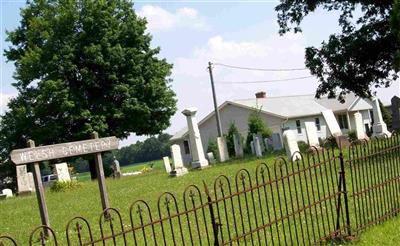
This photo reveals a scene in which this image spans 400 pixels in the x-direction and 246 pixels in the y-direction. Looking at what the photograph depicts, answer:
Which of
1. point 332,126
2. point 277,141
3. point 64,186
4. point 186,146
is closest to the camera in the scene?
point 64,186

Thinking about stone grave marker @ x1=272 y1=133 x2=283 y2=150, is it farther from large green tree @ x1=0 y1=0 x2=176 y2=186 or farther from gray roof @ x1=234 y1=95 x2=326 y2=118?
gray roof @ x1=234 y1=95 x2=326 y2=118

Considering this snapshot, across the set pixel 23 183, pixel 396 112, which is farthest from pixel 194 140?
pixel 396 112

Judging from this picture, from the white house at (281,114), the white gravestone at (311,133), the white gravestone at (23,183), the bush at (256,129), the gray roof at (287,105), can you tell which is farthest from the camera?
the gray roof at (287,105)

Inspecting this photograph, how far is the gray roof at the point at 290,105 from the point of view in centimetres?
4982

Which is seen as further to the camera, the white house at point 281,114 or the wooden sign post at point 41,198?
the white house at point 281,114

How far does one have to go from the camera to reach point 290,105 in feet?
172

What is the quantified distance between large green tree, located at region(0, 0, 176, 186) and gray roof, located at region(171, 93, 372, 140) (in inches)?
594

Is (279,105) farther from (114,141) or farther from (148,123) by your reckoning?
(114,141)

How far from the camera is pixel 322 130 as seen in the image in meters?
52.6

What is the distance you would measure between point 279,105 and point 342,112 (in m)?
7.54

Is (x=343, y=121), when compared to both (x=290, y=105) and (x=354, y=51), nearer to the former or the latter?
(x=290, y=105)

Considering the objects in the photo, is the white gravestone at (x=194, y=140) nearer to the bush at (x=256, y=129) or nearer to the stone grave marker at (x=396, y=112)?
the stone grave marker at (x=396, y=112)

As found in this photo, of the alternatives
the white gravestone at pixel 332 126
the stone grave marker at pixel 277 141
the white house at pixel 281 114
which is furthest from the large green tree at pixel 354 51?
the white house at pixel 281 114

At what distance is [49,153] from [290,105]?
4368cm
